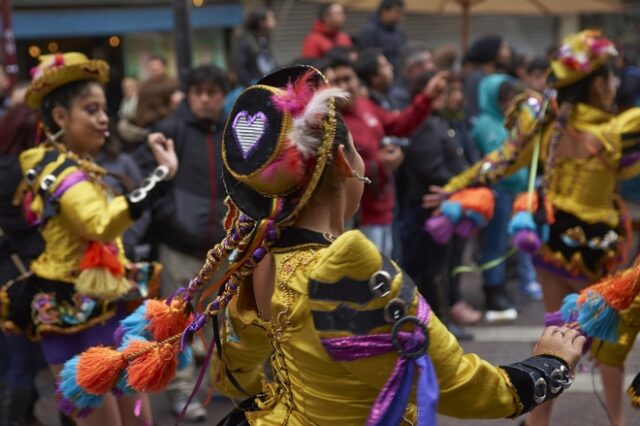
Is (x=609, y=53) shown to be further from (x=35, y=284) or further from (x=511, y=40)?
(x=511, y=40)

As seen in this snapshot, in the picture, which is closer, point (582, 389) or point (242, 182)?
point (242, 182)

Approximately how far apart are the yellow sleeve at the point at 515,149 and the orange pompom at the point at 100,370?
8.50ft

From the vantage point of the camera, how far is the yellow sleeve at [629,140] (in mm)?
4445

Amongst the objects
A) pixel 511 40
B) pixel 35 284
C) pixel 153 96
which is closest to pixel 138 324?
pixel 35 284

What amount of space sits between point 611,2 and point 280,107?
11.1 m

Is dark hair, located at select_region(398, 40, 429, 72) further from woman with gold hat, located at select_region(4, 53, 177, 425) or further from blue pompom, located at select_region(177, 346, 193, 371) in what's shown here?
blue pompom, located at select_region(177, 346, 193, 371)

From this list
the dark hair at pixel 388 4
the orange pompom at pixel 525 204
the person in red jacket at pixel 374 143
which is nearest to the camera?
the orange pompom at pixel 525 204

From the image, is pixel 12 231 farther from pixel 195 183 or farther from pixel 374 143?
pixel 374 143

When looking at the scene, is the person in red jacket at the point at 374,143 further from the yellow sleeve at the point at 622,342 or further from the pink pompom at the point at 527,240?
the yellow sleeve at the point at 622,342

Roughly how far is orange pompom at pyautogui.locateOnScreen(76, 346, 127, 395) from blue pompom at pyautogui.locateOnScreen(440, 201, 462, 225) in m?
2.50

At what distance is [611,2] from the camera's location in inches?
487

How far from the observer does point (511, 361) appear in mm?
5957

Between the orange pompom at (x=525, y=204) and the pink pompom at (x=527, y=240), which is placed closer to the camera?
the pink pompom at (x=527, y=240)

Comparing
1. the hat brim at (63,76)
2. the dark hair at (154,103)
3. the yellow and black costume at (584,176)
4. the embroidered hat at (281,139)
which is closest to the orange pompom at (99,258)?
the hat brim at (63,76)
